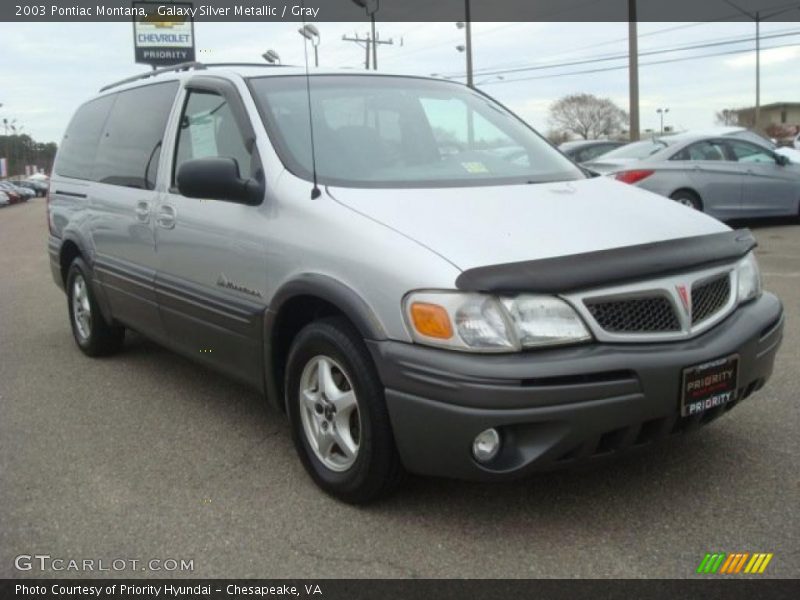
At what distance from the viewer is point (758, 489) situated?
10.6ft

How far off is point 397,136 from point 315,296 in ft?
3.61

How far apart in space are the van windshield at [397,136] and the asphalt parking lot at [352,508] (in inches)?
53.5

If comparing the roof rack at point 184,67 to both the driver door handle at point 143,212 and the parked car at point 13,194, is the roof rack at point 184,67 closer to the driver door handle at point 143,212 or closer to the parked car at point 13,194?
the driver door handle at point 143,212

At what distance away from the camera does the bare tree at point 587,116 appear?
84.3 m

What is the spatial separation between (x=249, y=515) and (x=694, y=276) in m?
1.94

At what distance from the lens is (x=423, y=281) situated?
279 centimetres

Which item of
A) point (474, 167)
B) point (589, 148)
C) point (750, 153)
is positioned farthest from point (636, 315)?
point (589, 148)

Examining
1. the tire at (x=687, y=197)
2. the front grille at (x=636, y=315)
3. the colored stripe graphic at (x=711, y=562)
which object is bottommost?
the colored stripe graphic at (x=711, y=562)

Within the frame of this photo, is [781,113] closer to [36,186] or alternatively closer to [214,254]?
[36,186]

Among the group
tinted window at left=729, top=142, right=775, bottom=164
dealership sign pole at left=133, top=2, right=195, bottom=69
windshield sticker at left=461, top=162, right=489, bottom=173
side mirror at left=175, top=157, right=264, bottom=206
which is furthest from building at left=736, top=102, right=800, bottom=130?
side mirror at left=175, top=157, right=264, bottom=206

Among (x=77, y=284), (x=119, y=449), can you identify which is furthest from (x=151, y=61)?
(x=119, y=449)

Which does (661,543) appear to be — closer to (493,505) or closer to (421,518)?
(493,505)

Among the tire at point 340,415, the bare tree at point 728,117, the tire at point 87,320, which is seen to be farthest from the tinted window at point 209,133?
the bare tree at point 728,117

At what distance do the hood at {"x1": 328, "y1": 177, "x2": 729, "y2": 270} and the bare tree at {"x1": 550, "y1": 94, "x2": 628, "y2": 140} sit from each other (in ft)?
275
